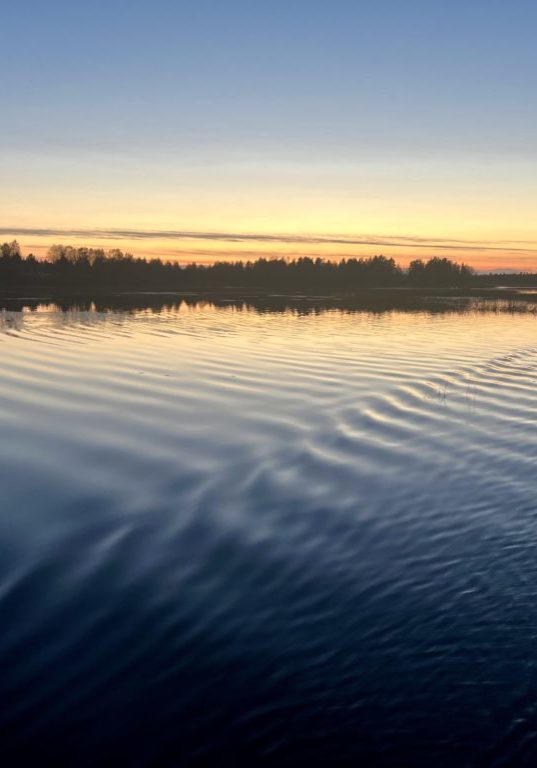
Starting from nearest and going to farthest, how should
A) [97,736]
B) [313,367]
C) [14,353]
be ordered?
1. [97,736]
2. [313,367]
3. [14,353]

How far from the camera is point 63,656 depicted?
639 centimetres

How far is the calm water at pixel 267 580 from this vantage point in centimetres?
542

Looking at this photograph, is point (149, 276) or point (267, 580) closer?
point (267, 580)

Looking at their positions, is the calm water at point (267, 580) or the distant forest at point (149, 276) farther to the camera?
the distant forest at point (149, 276)

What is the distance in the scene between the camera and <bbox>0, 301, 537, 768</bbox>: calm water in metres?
5.42

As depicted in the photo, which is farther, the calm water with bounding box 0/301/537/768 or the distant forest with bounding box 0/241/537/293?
the distant forest with bounding box 0/241/537/293

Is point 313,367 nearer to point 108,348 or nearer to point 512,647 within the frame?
point 108,348

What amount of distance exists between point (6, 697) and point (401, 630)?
3.79 m

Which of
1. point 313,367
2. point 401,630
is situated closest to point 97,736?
point 401,630

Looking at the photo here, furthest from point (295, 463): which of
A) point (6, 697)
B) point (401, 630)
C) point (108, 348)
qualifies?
point (108, 348)

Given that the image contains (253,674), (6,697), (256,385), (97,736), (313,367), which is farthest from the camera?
(313,367)

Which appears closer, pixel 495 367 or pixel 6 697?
pixel 6 697

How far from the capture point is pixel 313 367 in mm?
25047

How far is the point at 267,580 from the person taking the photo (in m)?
8.00
